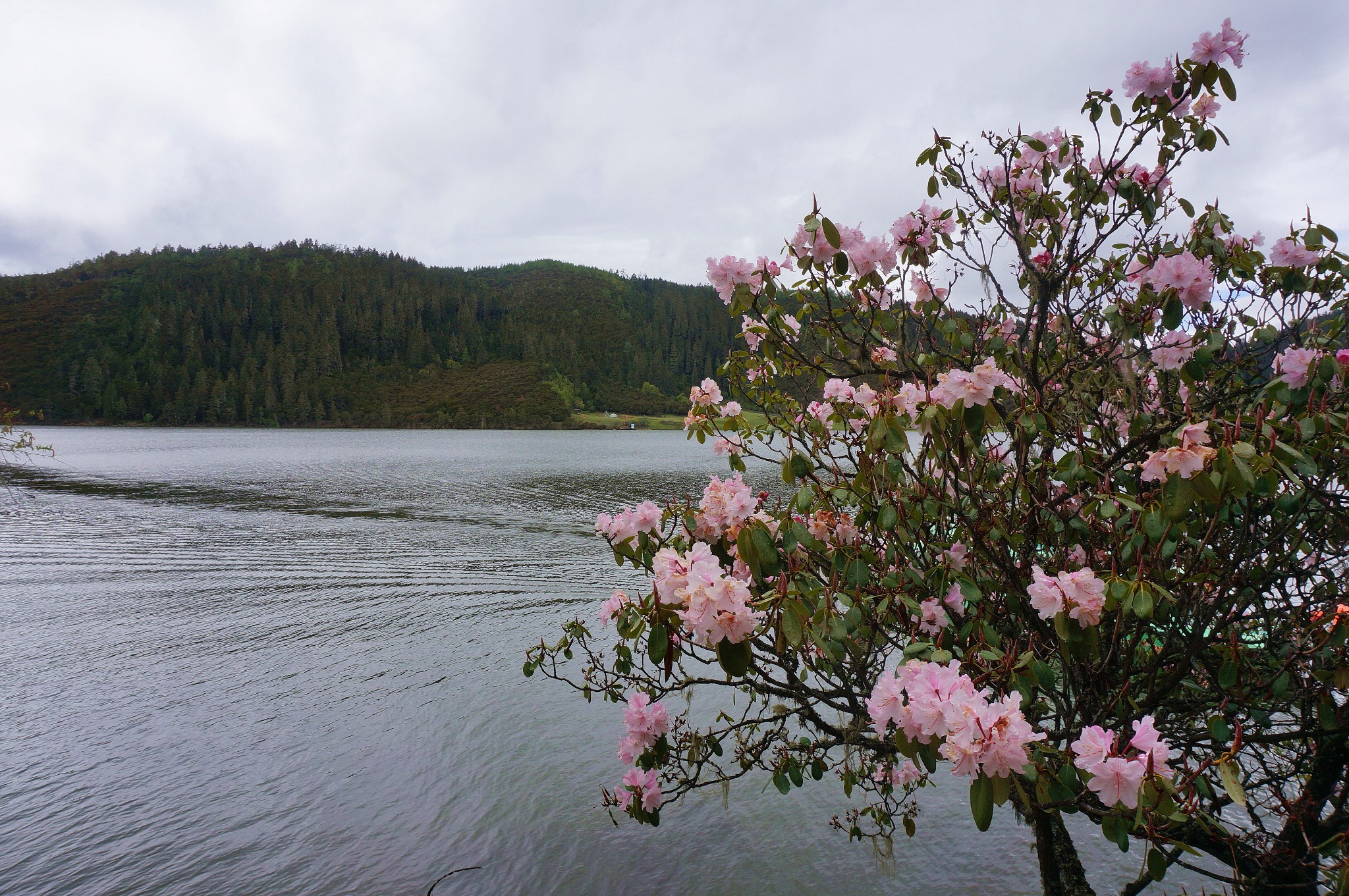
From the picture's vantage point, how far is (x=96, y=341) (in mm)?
126750

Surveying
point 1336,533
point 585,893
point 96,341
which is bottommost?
point 585,893

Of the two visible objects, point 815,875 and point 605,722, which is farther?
point 605,722

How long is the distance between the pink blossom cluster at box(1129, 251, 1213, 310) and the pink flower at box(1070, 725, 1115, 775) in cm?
154

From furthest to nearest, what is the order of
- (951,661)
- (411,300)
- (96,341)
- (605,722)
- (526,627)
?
1. (411,300)
2. (96,341)
3. (526,627)
4. (605,722)
5. (951,661)

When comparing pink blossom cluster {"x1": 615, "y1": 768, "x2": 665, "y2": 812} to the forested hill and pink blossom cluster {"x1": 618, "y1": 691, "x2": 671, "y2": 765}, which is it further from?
the forested hill

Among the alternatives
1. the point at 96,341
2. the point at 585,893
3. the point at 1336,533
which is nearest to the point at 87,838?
the point at 585,893

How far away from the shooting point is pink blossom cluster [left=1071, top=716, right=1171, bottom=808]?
66.4 inches

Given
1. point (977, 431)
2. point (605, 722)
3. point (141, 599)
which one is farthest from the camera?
point (141, 599)

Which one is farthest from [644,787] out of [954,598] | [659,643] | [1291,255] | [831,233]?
[1291,255]

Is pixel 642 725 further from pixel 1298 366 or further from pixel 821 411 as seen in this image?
pixel 1298 366

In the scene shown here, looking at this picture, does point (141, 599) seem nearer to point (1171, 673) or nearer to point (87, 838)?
point (87, 838)

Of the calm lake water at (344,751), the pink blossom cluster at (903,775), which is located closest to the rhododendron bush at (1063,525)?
the pink blossom cluster at (903,775)

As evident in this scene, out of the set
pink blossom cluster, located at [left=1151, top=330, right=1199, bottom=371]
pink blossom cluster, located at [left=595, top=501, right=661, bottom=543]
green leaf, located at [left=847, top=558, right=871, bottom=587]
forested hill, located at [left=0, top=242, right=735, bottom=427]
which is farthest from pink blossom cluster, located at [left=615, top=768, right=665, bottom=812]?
forested hill, located at [left=0, top=242, right=735, bottom=427]

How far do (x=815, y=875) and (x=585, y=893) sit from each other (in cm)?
149
